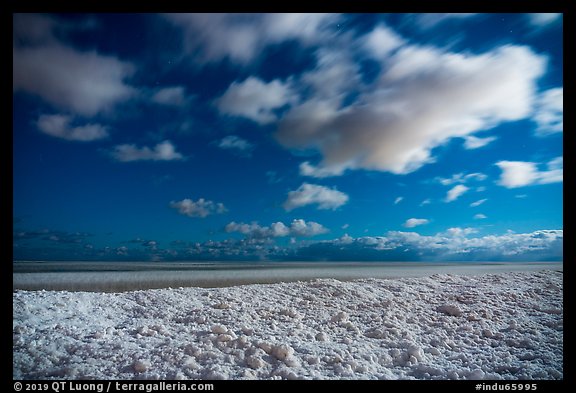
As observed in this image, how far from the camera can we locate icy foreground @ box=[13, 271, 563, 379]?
13.4 feet

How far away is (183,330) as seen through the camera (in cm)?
492

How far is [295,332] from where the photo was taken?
508 centimetres

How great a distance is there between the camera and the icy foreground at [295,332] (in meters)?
4.09

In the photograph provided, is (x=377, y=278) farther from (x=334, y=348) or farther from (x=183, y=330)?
(x=183, y=330)

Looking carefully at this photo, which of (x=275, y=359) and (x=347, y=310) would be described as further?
(x=347, y=310)
